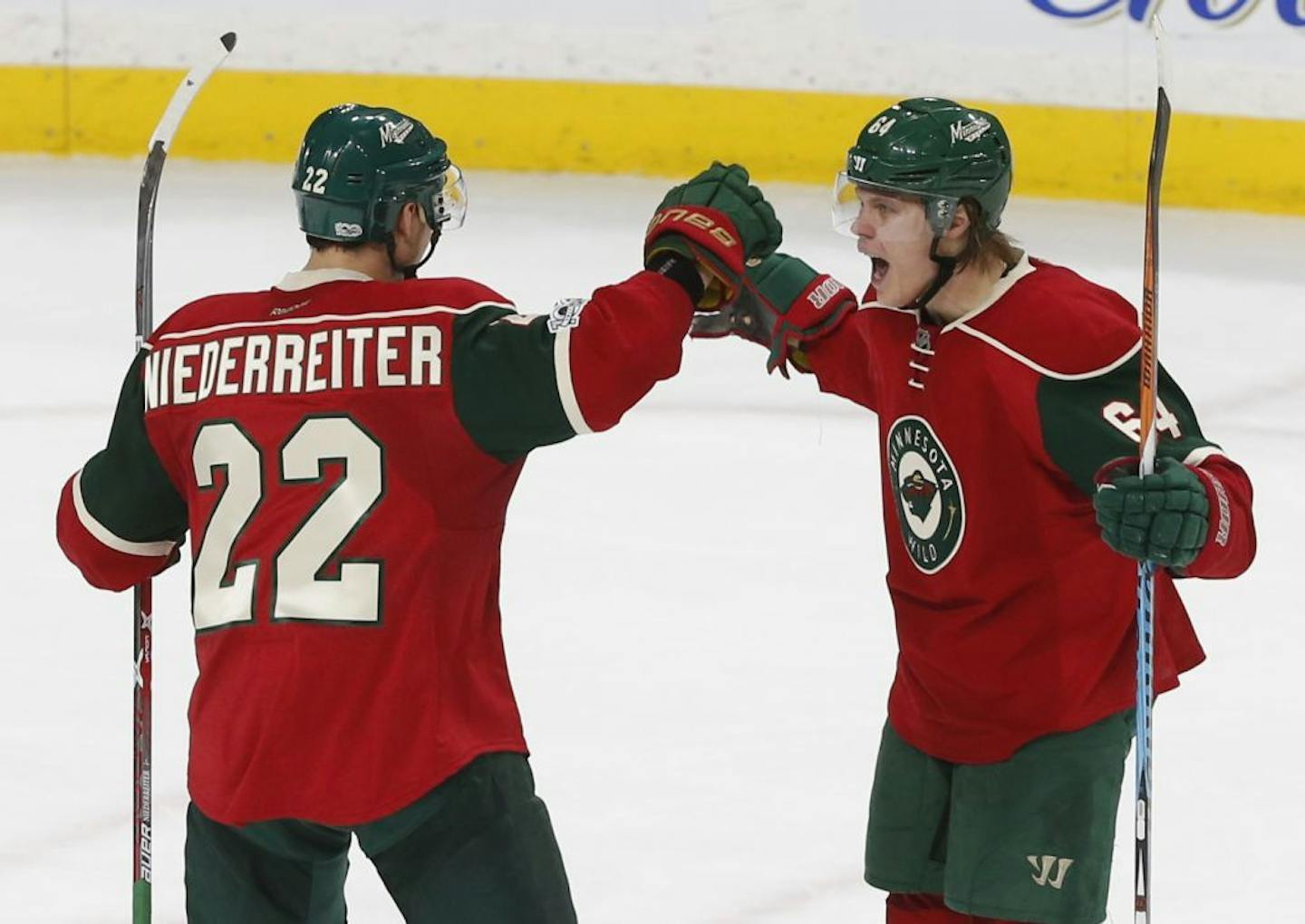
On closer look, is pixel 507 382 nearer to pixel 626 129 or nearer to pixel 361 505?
pixel 361 505

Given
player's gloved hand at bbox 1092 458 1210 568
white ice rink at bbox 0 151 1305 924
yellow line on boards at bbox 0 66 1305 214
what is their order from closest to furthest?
player's gloved hand at bbox 1092 458 1210 568 → white ice rink at bbox 0 151 1305 924 → yellow line on boards at bbox 0 66 1305 214

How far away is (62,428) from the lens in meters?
6.13

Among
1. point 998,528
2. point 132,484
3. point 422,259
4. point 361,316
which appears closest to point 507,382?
point 361,316

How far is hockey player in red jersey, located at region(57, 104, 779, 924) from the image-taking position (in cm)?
251

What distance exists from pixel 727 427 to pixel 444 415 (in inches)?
148

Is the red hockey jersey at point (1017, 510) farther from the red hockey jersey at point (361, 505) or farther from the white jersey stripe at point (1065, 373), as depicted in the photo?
the red hockey jersey at point (361, 505)

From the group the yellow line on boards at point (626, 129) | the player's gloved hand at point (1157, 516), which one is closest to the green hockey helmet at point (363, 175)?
the player's gloved hand at point (1157, 516)

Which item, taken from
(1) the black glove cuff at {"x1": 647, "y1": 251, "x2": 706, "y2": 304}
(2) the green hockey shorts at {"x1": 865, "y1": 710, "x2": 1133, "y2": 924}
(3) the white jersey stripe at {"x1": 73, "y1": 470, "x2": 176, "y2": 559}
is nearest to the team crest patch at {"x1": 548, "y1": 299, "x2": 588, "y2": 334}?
(1) the black glove cuff at {"x1": 647, "y1": 251, "x2": 706, "y2": 304}

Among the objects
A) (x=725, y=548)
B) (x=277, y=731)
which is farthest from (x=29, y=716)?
(x=277, y=731)

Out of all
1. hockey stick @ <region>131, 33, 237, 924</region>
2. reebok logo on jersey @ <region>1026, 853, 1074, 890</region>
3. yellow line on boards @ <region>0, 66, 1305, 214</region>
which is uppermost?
yellow line on boards @ <region>0, 66, 1305, 214</region>

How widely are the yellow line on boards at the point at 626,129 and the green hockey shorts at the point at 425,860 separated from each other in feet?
20.0

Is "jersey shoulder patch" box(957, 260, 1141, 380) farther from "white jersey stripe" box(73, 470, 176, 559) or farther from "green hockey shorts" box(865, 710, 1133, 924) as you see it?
"white jersey stripe" box(73, 470, 176, 559)

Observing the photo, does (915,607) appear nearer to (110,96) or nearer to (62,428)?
(62,428)

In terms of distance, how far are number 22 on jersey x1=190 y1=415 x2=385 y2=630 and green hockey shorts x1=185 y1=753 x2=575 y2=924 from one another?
223 mm
